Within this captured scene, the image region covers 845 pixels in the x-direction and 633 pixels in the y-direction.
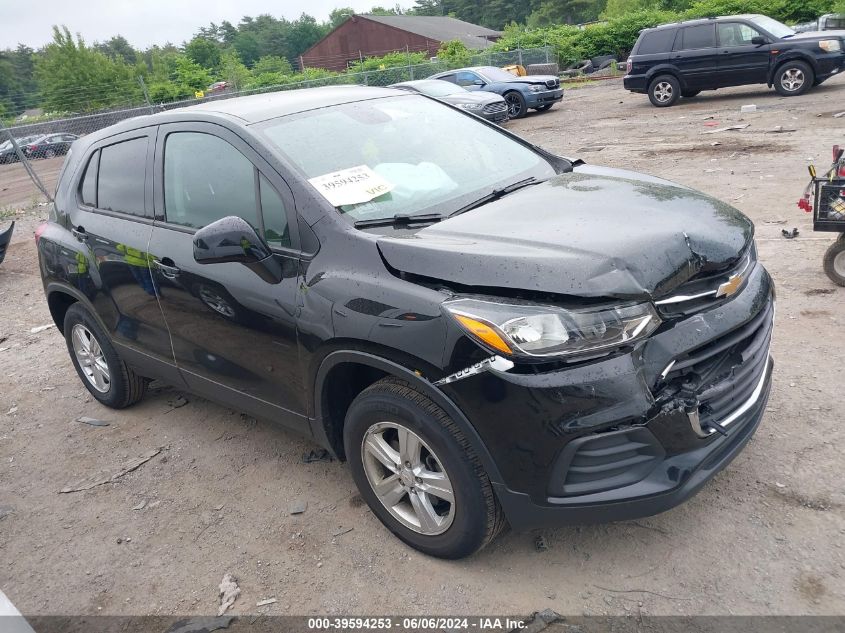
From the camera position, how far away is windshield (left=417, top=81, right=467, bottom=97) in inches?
659

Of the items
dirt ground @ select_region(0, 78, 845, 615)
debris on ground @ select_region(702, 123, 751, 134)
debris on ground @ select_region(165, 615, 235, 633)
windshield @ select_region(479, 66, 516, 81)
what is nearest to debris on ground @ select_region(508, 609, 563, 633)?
dirt ground @ select_region(0, 78, 845, 615)

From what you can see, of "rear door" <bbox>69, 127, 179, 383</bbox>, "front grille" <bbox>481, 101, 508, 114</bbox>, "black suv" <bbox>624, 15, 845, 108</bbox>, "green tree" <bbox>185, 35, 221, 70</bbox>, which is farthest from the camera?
"green tree" <bbox>185, 35, 221, 70</bbox>

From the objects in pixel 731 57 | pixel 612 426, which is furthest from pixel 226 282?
pixel 731 57

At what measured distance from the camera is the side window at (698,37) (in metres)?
15.4

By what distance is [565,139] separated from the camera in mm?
14141

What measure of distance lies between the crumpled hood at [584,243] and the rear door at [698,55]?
46.7 feet

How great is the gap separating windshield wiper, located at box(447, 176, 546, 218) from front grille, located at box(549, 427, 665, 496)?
119 cm

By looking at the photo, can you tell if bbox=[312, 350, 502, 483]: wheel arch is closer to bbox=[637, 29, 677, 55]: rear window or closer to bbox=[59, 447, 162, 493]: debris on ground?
bbox=[59, 447, 162, 493]: debris on ground

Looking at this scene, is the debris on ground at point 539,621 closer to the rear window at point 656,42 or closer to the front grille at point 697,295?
the front grille at point 697,295

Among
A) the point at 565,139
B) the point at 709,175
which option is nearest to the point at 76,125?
the point at 565,139

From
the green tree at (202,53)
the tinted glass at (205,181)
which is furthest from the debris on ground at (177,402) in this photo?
the green tree at (202,53)

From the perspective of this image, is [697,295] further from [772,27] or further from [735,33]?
[772,27]

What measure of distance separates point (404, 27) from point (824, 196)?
2332 inches

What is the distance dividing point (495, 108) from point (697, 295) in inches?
590
